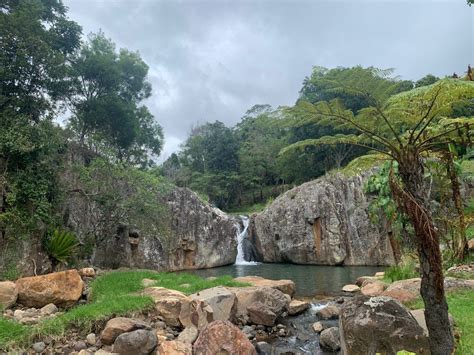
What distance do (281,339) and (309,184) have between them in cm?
1587

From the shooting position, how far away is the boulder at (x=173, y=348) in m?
5.43

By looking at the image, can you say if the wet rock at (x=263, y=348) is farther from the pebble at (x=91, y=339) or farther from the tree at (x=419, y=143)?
the tree at (x=419, y=143)

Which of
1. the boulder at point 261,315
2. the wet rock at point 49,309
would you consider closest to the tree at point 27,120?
the wet rock at point 49,309

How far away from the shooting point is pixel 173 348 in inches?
218

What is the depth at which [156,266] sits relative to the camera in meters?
19.2

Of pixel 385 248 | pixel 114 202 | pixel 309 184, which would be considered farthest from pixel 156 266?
pixel 385 248

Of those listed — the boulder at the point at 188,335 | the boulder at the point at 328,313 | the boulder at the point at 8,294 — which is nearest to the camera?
the boulder at the point at 188,335

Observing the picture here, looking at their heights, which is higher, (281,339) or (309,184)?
(309,184)

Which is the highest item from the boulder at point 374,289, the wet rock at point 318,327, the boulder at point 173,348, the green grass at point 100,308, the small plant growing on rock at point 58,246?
the small plant growing on rock at point 58,246

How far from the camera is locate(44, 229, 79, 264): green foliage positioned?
10.0 metres

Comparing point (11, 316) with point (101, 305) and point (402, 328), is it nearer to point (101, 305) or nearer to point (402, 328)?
point (101, 305)

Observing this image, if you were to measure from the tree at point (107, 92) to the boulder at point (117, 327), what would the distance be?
12.5m

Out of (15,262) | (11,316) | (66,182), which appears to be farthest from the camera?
(66,182)

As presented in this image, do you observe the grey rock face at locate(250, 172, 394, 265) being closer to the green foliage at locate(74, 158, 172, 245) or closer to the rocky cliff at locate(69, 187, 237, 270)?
the rocky cliff at locate(69, 187, 237, 270)
